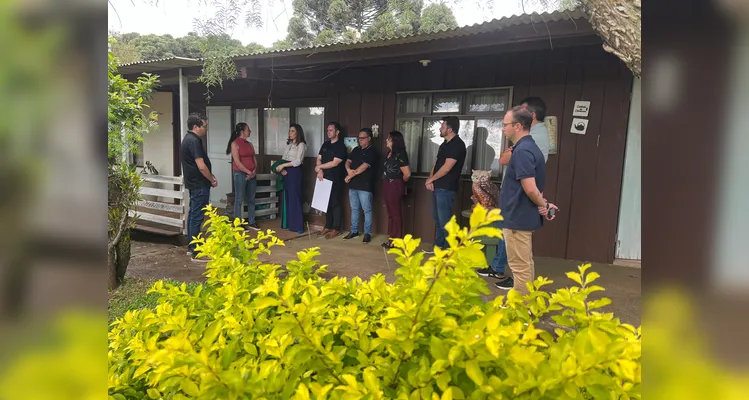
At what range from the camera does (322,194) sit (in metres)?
7.16

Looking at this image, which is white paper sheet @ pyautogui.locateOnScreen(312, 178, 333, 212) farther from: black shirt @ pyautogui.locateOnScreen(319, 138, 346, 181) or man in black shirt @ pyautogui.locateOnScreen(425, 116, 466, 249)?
man in black shirt @ pyautogui.locateOnScreen(425, 116, 466, 249)

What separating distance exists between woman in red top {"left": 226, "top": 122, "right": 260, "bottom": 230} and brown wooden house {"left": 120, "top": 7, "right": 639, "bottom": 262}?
2.74 ft

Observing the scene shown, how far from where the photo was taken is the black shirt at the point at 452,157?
18.1 feet

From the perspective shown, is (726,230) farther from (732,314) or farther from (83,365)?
Answer: (83,365)

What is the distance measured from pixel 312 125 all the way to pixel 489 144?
3301 millimetres

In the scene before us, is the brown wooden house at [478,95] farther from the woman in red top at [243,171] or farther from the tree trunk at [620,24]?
the tree trunk at [620,24]

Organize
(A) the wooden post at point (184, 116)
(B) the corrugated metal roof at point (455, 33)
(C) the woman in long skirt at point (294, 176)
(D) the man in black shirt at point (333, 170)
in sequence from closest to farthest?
(B) the corrugated metal roof at point (455, 33) → (A) the wooden post at point (184, 116) → (D) the man in black shirt at point (333, 170) → (C) the woman in long skirt at point (294, 176)

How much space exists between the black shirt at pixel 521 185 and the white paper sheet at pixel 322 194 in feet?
12.3

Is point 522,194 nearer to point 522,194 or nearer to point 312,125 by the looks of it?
point 522,194

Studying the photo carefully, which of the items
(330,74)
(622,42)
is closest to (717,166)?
(622,42)

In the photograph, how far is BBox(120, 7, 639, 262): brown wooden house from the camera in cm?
512

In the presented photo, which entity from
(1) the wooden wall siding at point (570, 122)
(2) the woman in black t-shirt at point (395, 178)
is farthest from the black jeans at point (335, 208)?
(1) the wooden wall siding at point (570, 122)

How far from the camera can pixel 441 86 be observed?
252 inches

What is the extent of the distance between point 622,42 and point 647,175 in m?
2.04
